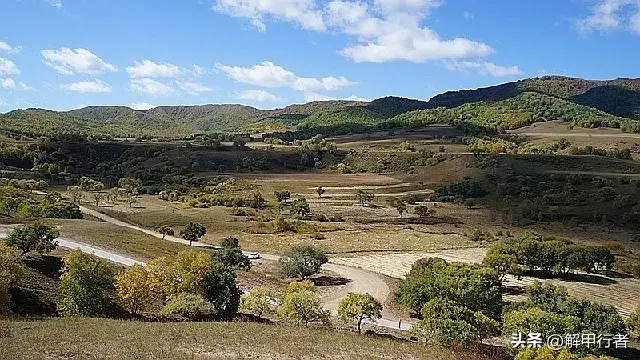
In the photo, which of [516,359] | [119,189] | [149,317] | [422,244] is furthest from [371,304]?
[119,189]

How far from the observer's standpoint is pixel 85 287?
39.8 metres

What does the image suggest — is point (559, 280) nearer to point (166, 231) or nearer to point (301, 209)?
point (301, 209)

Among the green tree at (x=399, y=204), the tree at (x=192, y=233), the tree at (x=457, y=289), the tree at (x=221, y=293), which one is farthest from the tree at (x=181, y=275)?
the green tree at (x=399, y=204)

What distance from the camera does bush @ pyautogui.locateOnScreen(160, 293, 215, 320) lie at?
42.0 metres

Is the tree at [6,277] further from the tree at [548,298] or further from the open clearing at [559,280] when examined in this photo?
the open clearing at [559,280]

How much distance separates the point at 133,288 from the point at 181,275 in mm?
4072

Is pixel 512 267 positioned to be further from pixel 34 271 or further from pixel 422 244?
pixel 34 271

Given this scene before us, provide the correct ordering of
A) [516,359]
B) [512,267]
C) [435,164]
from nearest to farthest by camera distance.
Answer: [516,359], [512,267], [435,164]

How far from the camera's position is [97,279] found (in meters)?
40.4

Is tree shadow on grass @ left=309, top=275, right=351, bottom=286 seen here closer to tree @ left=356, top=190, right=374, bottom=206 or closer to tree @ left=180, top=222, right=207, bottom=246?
tree @ left=180, top=222, right=207, bottom=246

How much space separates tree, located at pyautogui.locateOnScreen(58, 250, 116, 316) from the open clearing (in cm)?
3629

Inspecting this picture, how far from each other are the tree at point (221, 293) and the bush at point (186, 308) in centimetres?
190

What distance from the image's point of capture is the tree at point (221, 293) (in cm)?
4472

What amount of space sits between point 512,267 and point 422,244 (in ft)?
74.9
